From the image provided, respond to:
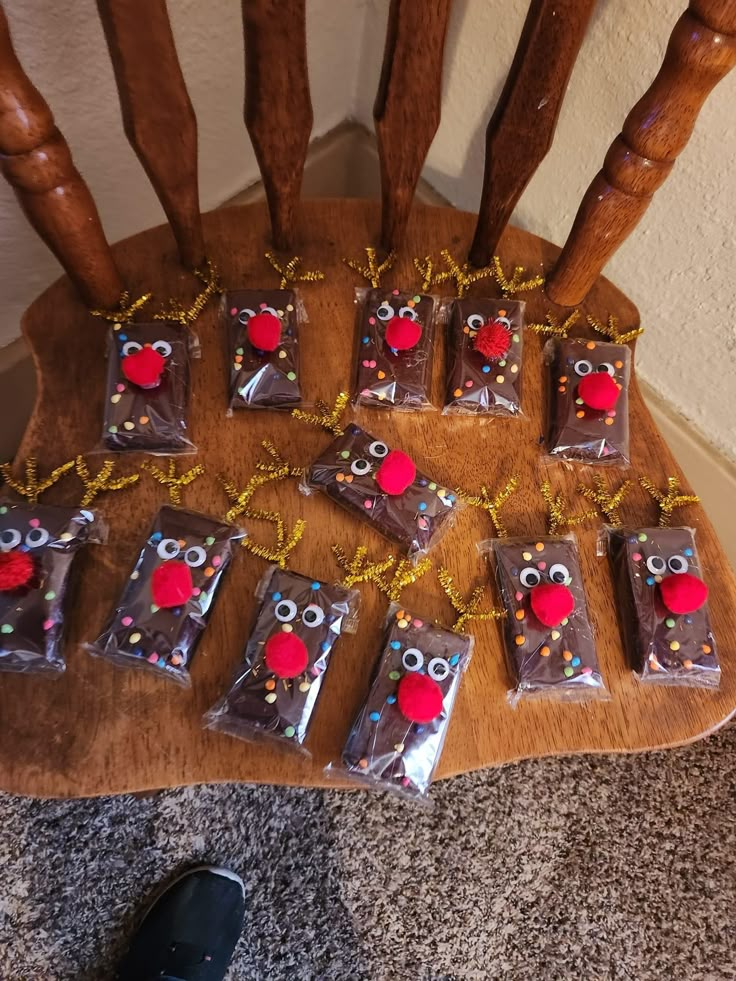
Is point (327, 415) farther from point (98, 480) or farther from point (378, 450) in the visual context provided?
point (98, 480)

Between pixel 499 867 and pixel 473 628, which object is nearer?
pixel 473 628

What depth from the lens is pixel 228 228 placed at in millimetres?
757

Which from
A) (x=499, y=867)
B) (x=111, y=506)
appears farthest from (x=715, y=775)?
(x=111, y=506)

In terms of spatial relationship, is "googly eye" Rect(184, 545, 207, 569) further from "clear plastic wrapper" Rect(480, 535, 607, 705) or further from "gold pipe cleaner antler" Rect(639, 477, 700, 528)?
"gold pipe cleaner antler" Rect(639, 477, 700, 528)

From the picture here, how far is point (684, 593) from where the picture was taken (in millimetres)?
616

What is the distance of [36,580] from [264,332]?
292mm

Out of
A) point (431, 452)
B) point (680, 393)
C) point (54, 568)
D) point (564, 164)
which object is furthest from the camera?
point (680, 393)

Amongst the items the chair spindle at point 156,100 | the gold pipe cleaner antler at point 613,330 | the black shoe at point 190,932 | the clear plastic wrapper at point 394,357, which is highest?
the chair spindle at point 156,100

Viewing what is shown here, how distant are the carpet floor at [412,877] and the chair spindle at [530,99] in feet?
2.61

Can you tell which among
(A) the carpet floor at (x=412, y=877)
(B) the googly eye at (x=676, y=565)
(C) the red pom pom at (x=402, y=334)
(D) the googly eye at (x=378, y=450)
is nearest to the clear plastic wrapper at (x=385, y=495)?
(D) the googly eye at (x=378, y=450)

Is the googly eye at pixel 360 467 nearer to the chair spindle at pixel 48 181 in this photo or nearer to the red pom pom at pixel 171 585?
the red pom pom at pixel 171 585

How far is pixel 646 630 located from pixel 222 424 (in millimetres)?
433

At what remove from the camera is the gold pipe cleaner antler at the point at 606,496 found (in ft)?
2.23

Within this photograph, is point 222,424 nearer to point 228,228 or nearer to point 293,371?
point 293,371
